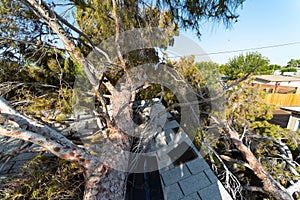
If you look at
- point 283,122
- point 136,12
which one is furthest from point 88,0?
point 283,122

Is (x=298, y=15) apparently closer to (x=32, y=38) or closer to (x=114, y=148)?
(x=114, y=148)

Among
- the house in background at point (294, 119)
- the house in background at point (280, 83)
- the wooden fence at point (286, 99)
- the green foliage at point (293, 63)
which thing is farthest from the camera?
the green foliage at point (293, 63)

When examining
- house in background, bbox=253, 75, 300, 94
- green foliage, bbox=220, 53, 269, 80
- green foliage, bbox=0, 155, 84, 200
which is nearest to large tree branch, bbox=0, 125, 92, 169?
green foliage, bbox=0, 155, 84, 200

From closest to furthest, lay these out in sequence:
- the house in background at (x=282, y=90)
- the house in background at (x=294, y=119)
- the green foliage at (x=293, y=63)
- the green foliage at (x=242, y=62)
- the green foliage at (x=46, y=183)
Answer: the green foliage at (x=46, y=183) → the house in background at (x=294, y=119) → the house in background at (x=282, y=90) → the green foliage at (x=242, y=62) → the green foliage at (x=293, y=63)

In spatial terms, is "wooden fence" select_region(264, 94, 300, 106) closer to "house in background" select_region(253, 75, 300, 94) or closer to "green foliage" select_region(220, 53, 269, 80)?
"house in background" select_region(253, 75, 300, 94)

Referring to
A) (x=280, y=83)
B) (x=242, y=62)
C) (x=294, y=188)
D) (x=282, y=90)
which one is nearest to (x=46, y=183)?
(x=294, y=188)

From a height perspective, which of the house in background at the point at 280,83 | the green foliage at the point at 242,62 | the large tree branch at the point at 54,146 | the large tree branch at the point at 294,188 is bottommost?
the large tree branch at the point at 294,188

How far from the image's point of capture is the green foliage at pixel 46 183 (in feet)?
4.15

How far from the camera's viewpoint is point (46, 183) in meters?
1.37

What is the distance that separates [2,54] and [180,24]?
3.24m

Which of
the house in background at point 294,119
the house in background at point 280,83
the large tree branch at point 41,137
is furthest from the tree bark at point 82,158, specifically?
the house in background at point 280,83

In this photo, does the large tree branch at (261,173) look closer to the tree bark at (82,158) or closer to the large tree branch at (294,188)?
the large tree branch at (294,188)

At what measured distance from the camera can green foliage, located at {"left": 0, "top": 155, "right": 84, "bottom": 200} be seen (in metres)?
1.26

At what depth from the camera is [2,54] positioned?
8.33 feet
